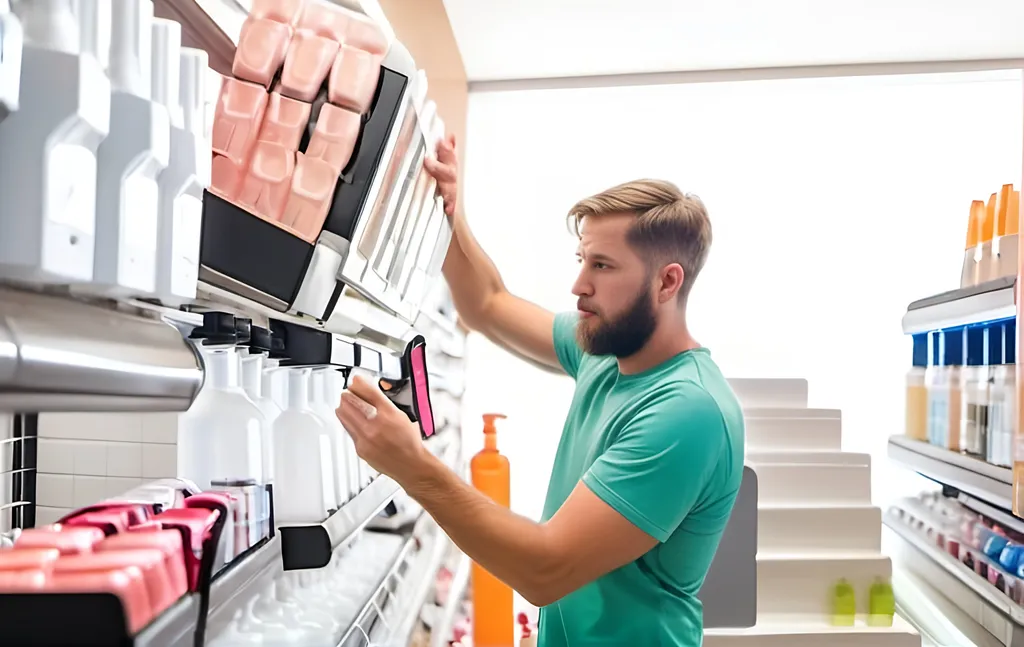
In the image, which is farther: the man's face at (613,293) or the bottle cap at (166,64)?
the man's face at (613,293)

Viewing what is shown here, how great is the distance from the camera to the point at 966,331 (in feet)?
11.1

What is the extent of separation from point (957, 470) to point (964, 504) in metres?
0.41

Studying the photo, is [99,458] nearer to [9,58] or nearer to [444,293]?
[9,58]

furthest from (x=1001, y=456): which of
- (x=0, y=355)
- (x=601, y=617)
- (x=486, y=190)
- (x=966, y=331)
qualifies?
(x=0, y=355)

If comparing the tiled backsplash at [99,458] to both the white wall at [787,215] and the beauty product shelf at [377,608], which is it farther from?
the white wall at [787,215]

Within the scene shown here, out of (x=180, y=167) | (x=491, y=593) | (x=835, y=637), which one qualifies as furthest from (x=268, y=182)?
Answer: (x=835, y=637)

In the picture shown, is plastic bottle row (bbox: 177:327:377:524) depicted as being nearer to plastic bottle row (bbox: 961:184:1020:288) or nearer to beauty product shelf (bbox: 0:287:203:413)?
beauty product shelf (bbox: 0:287:203:413)

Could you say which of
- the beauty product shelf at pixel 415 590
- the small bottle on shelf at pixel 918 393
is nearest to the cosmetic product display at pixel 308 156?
the beauty product shelf at pixel 415 590

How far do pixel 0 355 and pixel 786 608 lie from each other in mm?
3252

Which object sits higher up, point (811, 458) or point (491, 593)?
point (811, 458)

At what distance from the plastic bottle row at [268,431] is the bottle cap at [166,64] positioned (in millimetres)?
308

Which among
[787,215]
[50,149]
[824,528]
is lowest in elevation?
[824,528]

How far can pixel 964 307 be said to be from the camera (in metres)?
3.21

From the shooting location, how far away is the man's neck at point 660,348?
5.74ft
